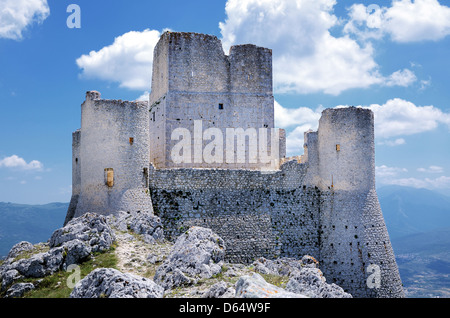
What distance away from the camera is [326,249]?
24.8 metres

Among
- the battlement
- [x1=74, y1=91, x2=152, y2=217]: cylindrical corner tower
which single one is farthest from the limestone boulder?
the battlement

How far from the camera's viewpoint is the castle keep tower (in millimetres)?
25828

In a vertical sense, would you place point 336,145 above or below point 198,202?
above

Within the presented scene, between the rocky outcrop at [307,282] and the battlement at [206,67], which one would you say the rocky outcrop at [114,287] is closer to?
the rocky outcrop at [307,282]

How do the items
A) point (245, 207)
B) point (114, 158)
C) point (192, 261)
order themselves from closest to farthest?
1. point (192, 261)
2. point (114, 158)
3. point (245, 207)

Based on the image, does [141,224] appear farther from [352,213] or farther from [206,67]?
[352,213]

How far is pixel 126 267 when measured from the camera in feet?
53.2

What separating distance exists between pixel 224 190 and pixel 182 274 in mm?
9327

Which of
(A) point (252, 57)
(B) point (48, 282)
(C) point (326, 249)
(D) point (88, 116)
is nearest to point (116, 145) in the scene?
(D) point (88, 116)

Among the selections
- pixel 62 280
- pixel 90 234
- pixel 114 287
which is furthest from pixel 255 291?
pixel 90 234

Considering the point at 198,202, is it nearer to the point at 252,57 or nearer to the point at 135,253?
the point at 135,253

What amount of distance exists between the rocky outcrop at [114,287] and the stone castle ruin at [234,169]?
846 cm

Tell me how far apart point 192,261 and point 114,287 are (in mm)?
4782

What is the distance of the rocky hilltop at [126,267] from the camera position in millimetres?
12312
